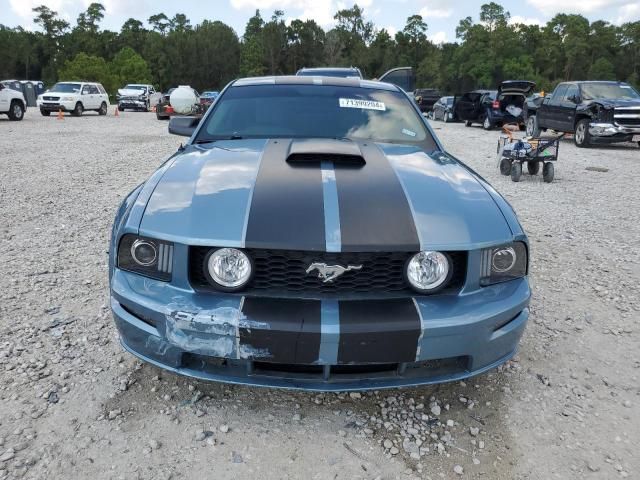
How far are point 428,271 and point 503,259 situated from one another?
37 centimetres

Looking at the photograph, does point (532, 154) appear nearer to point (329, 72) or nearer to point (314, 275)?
point (329, 72)

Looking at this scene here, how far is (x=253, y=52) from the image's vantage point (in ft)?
271

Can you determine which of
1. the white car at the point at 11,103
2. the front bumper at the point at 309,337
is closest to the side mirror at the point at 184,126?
the front bumper at the point at 309,337

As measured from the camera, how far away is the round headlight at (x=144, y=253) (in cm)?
206

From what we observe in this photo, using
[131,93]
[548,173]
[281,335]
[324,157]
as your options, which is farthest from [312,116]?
[131,93]

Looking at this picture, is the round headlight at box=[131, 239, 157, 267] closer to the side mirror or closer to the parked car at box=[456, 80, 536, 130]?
the side mirror

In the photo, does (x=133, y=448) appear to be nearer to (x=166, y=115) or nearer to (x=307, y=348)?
(x=307, y=348)

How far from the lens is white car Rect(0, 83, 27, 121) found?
58.7 feet

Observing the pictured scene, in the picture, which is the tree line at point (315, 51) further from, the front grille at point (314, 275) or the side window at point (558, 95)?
the front grille at point (314, 275)

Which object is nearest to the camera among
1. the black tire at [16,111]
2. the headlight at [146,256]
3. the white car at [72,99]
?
the headlight at [146,256]

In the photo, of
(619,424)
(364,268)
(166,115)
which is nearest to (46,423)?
(364,268)

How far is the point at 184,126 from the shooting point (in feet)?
11.9

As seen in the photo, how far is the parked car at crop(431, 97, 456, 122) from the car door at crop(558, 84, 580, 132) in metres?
9.10

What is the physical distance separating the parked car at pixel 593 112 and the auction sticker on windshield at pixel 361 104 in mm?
10613
